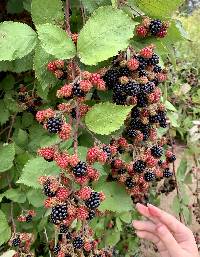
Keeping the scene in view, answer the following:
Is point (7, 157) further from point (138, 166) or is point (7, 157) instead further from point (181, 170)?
point (181, 170)

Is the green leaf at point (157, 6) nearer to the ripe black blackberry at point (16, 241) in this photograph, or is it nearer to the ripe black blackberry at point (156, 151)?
the ripe black blackberry at point (156, 151)

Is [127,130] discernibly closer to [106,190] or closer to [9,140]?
[106,190]

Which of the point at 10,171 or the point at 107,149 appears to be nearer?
the point at 107,149

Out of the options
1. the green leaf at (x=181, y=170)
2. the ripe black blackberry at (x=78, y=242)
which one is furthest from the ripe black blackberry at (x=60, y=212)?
the green leaf at (x=181, y=170)

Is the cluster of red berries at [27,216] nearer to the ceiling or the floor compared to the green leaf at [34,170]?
nearer to the floor

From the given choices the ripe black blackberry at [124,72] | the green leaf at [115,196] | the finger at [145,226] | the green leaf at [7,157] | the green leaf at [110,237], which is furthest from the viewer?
the green leaf at [110,237]

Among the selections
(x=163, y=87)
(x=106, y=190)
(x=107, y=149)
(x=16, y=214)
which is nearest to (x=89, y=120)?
(x=107, y=149)

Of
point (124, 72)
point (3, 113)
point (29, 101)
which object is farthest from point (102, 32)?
point (3, 113)
